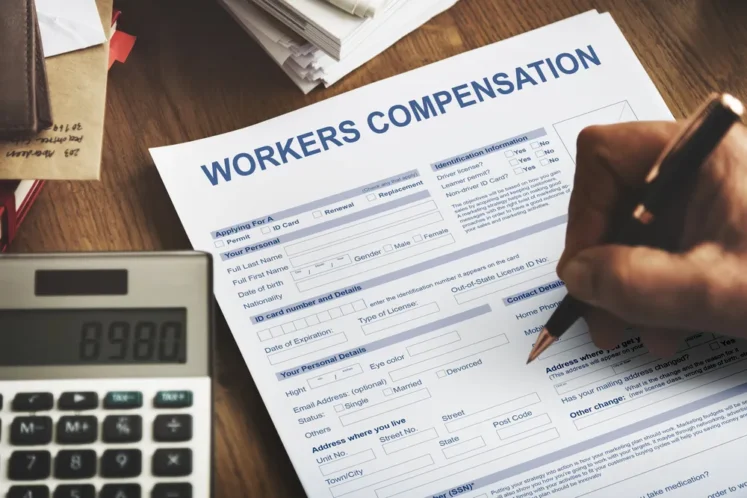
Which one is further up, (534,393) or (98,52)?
(98,52)

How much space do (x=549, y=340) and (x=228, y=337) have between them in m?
0.18

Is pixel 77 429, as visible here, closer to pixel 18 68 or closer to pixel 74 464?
pixel 74 464

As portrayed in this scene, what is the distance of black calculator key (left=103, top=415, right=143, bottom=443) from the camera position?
0.34 m

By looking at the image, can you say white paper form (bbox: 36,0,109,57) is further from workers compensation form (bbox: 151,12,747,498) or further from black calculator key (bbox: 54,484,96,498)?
black calculator key (bbox: 54,484,96,498)

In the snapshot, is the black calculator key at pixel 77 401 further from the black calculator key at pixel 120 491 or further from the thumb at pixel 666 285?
the thumb at pixel 666 285

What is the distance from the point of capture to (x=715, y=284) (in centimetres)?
36

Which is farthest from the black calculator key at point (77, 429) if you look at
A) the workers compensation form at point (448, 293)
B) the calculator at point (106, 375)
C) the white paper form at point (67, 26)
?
the white paper form at point (67, 26)

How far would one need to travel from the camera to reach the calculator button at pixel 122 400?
0.34 metres

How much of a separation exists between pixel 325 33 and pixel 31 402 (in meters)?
0.25

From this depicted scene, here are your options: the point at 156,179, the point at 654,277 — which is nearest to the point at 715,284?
the point at 654,277

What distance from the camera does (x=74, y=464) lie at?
0.33 metres

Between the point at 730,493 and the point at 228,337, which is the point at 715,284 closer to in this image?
the point at 730,493

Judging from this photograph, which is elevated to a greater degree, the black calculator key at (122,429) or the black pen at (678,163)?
the black pen at (678,163)

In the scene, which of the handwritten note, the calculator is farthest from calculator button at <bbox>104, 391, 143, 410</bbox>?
the handwritten note
